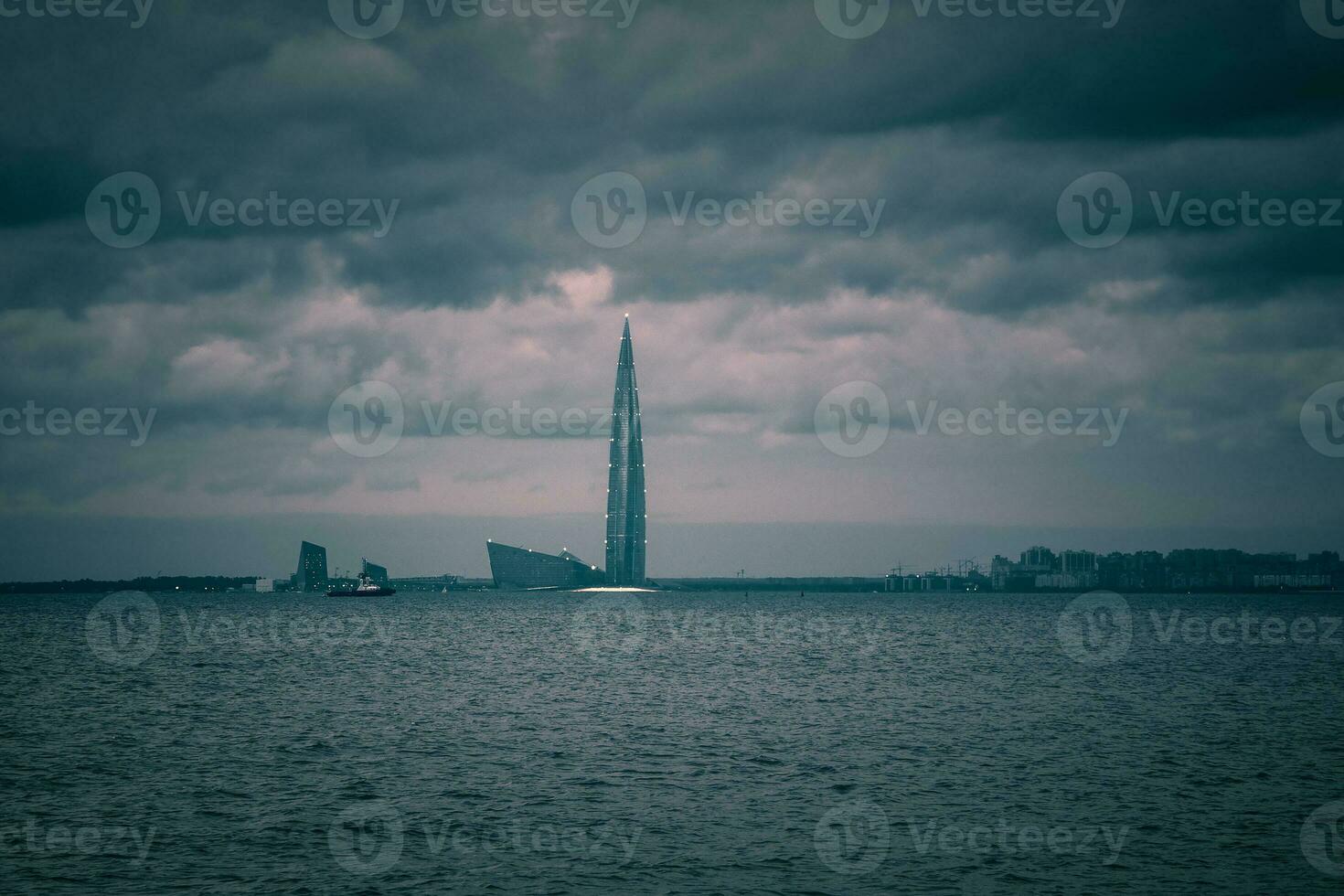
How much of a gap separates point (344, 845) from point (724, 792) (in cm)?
1571

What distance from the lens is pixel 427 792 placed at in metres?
44.3

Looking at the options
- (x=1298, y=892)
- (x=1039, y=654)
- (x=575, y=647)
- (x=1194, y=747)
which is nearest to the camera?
(x=1298, y=892)

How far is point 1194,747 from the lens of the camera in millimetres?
55594

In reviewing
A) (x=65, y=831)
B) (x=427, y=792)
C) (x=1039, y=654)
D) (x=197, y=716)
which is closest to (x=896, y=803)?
(x=427, y=792)

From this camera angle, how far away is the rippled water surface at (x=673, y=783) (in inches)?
1316

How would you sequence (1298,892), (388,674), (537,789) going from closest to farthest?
1. (1298,892)
2. (537,789)
3. (388,674)

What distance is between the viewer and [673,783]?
46.4 metres

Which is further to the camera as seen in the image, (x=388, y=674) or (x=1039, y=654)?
(x=1039, y=654)

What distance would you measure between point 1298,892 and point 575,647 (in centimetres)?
11776

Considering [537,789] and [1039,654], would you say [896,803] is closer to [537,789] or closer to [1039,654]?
[537,789]

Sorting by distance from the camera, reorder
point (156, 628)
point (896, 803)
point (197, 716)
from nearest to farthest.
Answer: point (896, 803) < point (197, 716) < point (156, 628)

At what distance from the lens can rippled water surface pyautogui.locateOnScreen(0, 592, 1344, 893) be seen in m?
33.4

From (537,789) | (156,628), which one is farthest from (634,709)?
(156,628)

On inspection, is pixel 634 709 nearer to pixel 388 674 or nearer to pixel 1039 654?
pixel 388 674
